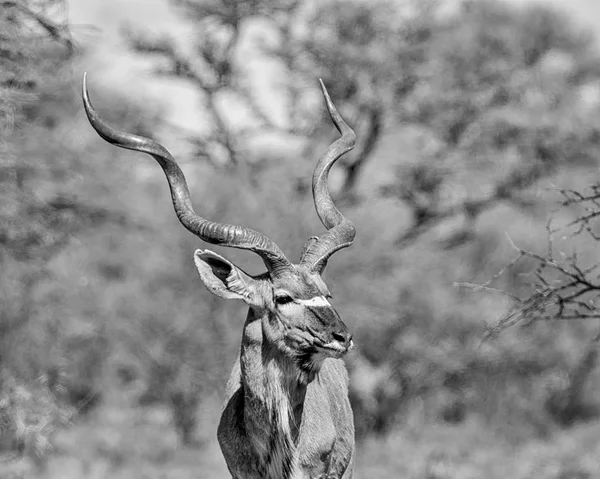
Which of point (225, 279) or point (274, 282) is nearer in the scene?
point (274, 282)

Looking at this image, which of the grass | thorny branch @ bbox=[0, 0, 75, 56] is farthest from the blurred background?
thorny branch @ bbox=[0, 0, 75, 56]

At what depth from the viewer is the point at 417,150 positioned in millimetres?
25672

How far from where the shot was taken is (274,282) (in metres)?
6.99

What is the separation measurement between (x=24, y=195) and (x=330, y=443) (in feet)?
17.3

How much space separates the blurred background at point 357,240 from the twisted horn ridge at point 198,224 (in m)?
7.81

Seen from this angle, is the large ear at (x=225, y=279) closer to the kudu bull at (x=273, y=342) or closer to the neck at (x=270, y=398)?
the kudu bull at (x=273, y=342)

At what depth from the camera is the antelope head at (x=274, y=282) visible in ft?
22.0

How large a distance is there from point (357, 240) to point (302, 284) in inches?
559

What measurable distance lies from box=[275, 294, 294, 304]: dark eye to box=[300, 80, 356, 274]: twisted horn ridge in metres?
0.27

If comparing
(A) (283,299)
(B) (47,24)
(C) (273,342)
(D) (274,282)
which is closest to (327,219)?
(D) (274,282)

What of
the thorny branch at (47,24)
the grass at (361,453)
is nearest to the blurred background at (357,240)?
the grass at (361,453)

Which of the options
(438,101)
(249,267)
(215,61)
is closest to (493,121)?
(438,101)

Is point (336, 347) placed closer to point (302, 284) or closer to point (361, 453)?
point (302, 284)

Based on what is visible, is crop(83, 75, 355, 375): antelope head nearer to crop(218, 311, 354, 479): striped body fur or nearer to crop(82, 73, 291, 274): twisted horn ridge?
crop(82, 73, 291, 274): twisted horn ridge
